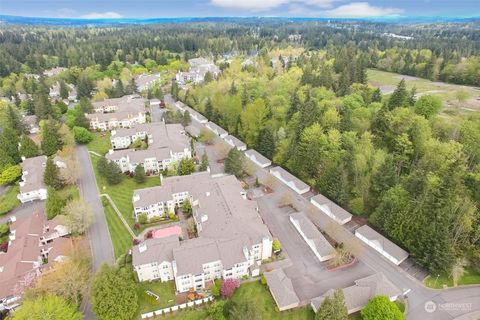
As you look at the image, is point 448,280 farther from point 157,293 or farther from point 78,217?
point 78,217

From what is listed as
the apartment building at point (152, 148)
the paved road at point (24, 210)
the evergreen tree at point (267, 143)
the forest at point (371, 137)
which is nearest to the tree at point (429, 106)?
the forest at point (371, 137)

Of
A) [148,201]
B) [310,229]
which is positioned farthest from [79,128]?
[310,229]

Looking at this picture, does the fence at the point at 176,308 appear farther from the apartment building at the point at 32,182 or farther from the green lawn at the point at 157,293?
the apartment building at the point at 32,182

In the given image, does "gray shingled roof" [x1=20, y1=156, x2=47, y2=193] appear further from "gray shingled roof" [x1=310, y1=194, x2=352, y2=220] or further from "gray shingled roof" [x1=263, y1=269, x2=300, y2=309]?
"gray shingled roof" [x1=310, y1=194, x2=352, y2=220]

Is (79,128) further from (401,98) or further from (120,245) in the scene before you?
(401,98)

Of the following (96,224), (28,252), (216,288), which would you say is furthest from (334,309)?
(28,252)
